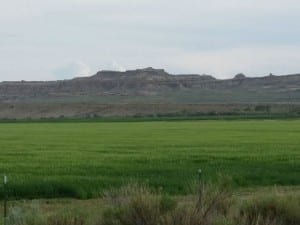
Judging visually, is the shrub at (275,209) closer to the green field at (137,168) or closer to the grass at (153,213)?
the grass at (153,213)

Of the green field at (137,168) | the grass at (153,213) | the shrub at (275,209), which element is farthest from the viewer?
the green field at (137,168)

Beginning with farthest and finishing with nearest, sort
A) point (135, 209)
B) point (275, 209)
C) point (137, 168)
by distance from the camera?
point (137, 168)
point (275, 209)
point (135, 209)

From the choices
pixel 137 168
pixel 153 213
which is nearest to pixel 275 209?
pixel 153 213

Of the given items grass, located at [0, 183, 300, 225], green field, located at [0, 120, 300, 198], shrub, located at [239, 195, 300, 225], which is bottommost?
green field, located at [0, 120, 300, 198]

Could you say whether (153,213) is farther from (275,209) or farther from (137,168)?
(137,168)

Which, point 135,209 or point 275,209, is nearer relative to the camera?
point 135,209

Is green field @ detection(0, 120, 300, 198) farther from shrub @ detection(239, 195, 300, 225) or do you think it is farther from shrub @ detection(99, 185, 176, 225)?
shrub @ detection(99, 185, 176, 225)

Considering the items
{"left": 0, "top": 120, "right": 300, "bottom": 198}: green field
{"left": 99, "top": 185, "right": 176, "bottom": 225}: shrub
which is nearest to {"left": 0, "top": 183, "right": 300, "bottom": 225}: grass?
{"left": 99, "top": 185, "right": 176, "bottom": 225}: shrub

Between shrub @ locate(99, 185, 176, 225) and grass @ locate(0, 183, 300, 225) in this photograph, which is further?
shrub @ locate(99, 185, 176, 225)

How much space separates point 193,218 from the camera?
35.1 ft

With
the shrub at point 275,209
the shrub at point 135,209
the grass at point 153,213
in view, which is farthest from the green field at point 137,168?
the shrub at point 135,209


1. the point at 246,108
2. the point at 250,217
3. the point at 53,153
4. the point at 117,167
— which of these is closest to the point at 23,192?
the point at 117,167

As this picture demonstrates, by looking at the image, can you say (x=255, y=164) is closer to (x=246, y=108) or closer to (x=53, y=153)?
(x=53, y=153)

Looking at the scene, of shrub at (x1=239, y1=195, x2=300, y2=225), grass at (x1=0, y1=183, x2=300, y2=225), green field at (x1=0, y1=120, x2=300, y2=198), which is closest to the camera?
grass at (x1=0, y1=183, x2=300, y2=225)
